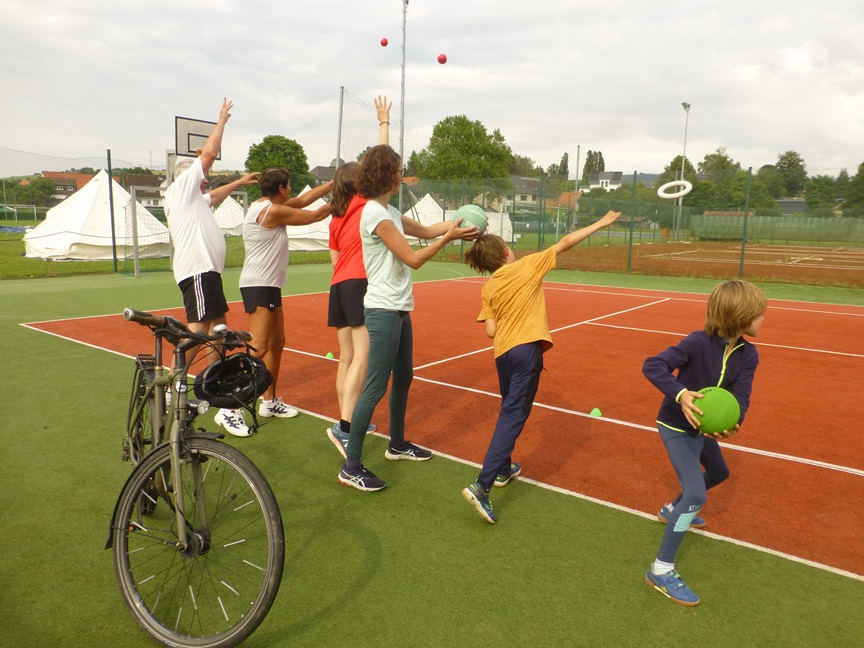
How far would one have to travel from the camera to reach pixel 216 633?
272 centimetres

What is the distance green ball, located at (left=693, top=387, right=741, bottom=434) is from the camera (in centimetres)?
286

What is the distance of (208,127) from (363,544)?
20424 millimetres

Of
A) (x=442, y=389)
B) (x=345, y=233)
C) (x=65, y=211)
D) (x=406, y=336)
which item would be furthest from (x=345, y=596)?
(x=65, y=211)

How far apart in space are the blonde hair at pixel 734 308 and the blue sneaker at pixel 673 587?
1231 millimetres

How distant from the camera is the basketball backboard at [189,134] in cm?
1973

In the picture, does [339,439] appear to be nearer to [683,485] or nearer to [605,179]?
[683,485]

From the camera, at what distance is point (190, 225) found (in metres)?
4.98

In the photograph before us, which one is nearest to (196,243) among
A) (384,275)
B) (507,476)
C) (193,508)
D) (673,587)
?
(384,275)

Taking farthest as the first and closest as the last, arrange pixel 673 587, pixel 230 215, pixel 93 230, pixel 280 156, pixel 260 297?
pixel 280 156 < pixel 230 215 < pixel 93 230 < pixel 260 297 < pixel 673 587

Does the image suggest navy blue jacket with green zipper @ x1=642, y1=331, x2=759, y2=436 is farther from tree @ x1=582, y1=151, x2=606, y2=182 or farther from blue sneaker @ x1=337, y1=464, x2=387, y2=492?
tree @ x1=582, y1=151, x2=606, y2=182

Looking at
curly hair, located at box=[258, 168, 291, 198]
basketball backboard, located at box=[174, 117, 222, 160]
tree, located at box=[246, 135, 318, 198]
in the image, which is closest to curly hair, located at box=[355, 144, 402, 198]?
curly hair, located at box=[258, 168, 291, 198]

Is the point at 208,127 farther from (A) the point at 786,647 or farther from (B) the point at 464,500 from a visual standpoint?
(A) the point at 786,647

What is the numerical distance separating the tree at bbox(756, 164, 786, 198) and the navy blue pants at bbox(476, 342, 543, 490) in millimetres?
19264

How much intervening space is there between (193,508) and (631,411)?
178 inches
